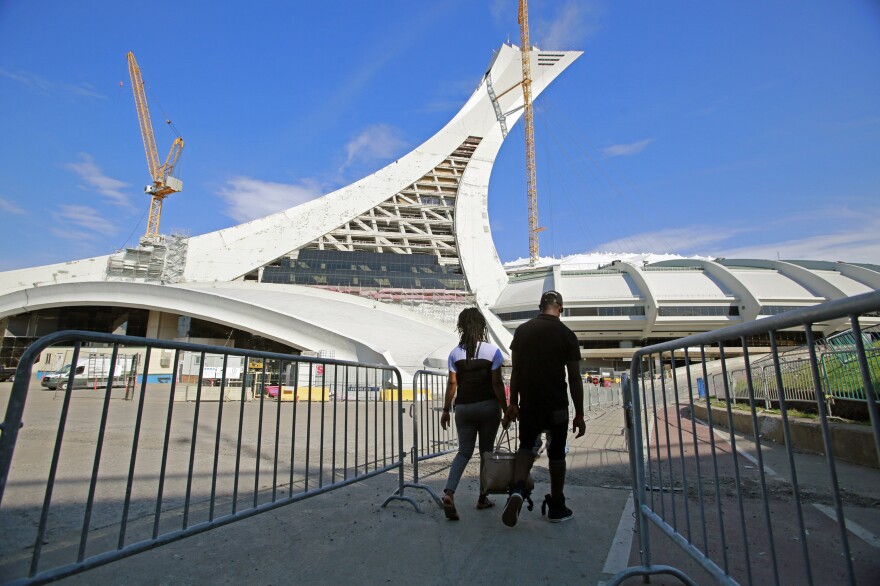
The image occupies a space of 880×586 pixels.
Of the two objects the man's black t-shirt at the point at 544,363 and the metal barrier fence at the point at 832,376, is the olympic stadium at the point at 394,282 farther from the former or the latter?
the man's black t-shirt at the point at 544,363

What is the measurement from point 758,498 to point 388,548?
2.79 m

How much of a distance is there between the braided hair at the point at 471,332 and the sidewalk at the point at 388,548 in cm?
116

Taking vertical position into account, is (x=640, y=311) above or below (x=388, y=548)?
above

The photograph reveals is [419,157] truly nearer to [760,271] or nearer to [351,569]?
[760,271]

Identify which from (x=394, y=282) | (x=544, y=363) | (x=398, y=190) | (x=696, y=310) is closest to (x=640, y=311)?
(x=696, y=310)

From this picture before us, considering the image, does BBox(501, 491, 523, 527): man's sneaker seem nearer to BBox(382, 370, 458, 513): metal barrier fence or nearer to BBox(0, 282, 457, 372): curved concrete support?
BBox(382, 370, 458, 513): metal barrier fence

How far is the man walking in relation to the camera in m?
3.04

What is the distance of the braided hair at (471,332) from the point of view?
348 cm

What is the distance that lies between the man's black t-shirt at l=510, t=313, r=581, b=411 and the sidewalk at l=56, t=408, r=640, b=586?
80cm

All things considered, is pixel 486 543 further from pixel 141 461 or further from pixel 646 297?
pixel 646 297

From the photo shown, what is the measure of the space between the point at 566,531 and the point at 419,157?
159ft

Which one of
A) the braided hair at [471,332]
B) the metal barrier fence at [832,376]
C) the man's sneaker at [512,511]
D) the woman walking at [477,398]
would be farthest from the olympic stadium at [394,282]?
the man's sneaker at [512,511]

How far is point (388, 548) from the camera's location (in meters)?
2.62

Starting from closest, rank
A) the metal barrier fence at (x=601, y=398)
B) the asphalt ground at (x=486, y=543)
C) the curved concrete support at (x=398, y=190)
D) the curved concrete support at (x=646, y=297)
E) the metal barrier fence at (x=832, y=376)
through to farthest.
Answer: the asphalt ground at (x=486, y=543)
the metal barrier fence at (x=832, y=376)
the metal barrier fence at (x=601, y=398)
the curved concrete support at (x=398, y=190)
the curved concrete support at (x=646, y=297)
